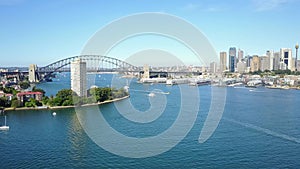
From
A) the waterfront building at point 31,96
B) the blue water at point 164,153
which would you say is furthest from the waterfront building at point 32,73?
the blue water at point 164,153

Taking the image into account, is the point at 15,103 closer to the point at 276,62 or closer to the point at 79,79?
the point at 79,79

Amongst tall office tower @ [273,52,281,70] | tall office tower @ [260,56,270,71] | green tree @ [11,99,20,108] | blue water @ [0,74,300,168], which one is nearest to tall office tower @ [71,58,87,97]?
green tree @ [11,99,20,108]

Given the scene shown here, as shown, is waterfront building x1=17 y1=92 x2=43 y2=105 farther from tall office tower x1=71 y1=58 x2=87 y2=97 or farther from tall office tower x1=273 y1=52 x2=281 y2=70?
tall office tower x1=273 y1=52 x2=281 y2=70

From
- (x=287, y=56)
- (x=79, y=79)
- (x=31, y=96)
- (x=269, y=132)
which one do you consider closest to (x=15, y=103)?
(x=31, y=96)

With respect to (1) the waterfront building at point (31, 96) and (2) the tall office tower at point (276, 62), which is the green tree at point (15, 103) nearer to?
(1) the waterfront building at point (31, 96)

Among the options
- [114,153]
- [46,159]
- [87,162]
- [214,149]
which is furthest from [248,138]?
[46,159]
